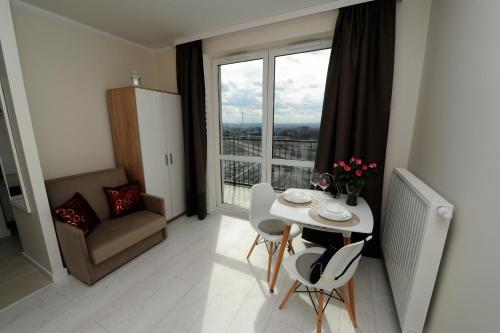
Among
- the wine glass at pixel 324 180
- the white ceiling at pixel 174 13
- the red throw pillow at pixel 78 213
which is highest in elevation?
the white ceiling at pixel 174 13

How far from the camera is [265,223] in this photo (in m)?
2.07

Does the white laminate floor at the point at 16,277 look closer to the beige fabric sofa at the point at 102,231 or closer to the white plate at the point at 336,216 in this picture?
the beige fabric sofa at the point at 102,231

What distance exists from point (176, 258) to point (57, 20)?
115 inches

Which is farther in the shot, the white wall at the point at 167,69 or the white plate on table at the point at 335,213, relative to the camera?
the white wall at the point at 167,69

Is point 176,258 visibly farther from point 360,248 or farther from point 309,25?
point 309,25

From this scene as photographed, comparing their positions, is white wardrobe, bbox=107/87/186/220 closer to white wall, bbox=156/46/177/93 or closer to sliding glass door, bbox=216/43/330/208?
white wall, bbox=156/46/177/93

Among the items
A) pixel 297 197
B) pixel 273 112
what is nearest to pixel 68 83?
pixel 273 112

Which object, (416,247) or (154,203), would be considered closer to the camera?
(416,247)

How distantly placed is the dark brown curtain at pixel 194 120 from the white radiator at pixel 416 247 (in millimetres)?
2407

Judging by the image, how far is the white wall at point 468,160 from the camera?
2.91ft

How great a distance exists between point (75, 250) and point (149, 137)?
1.40 metres

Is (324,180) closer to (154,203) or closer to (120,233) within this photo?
(154,203)

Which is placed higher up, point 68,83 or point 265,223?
point 68,83

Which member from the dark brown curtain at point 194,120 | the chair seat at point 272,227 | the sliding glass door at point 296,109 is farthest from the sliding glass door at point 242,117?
the chair seat at point 272,227
